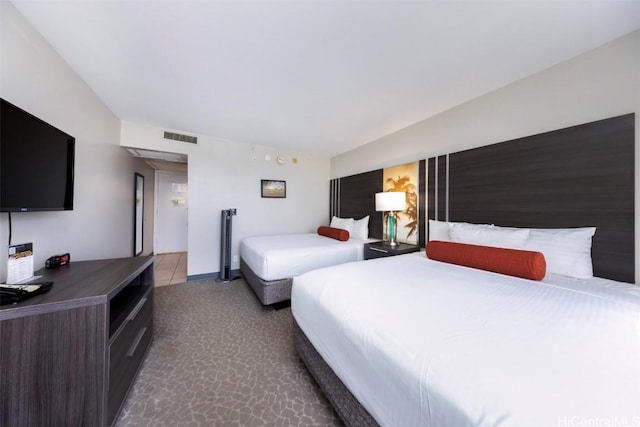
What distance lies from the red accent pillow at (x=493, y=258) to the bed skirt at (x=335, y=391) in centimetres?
147

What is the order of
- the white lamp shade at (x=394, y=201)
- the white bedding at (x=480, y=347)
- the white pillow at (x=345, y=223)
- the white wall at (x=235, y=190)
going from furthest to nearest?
1. the white pillow at (x=345, y=223)
2. the white wall at (x=235, y=190)
3. the white lamp shade at (x=394, y=201)
4. the white bedding at (x=480, y=347)

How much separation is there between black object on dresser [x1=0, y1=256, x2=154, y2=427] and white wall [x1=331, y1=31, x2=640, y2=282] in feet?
11.1

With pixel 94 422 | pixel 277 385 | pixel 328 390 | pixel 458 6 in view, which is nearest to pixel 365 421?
pixel 328 390

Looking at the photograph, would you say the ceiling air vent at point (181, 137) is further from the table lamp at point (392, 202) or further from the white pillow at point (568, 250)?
the white pillow at point (568, 250)

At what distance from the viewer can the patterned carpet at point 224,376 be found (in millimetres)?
1293

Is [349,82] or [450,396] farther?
[349,82]

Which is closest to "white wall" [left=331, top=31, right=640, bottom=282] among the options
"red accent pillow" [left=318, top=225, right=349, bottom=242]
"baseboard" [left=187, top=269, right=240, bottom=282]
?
"red accent pillow" [left=318, top=225, right=349, bottom=242]

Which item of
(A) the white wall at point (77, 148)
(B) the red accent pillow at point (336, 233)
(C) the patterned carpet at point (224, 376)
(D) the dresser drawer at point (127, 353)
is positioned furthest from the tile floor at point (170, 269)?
(B) the red accent pillow at point (336, 233)

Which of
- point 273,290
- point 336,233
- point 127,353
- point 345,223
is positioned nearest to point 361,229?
point 345,223

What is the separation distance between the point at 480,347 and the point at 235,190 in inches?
155

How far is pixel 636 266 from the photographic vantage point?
1513mm

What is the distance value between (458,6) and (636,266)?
2.15 metres

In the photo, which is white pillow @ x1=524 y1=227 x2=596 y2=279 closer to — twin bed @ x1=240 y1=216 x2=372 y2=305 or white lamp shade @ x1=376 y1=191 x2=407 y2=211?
white lamp shade @ x1=376 y1=191 x2=407 y2=211

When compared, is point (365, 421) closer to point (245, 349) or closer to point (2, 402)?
point (245, 349)
